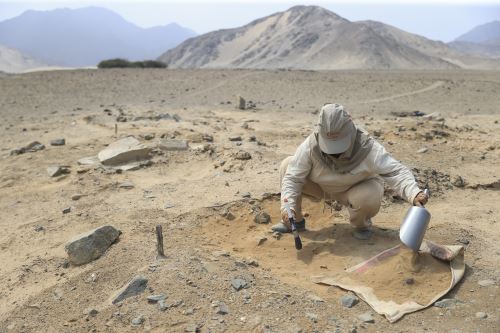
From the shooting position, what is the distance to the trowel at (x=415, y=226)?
314 cm

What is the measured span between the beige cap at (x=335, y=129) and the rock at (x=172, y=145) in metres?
3.46

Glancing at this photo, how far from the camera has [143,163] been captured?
20.5 feet

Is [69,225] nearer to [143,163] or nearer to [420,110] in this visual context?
[143,163]

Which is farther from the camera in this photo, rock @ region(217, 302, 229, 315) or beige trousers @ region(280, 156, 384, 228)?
beige trousers @ region(280, 156, 384, 228)

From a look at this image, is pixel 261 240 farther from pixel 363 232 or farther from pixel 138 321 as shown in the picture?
pixel 138 321

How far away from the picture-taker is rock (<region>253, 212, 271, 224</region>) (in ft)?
14.6

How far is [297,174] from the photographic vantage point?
374 cm

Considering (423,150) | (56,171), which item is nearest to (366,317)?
(423,150)

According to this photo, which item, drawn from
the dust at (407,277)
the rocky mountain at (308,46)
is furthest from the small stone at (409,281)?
the rocky mountain at (308,46)

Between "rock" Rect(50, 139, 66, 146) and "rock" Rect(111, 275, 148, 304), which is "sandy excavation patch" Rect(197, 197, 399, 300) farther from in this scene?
"rock" Rect(50, 139, 66, 146)

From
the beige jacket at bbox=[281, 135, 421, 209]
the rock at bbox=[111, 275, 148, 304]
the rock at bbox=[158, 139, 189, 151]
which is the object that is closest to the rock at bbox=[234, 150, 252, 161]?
the rock at bbox=[158, 139, 189, 151]

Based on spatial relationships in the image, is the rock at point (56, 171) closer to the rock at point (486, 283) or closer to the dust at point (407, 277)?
the dust at point (407, 277)

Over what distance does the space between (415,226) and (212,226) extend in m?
1.81

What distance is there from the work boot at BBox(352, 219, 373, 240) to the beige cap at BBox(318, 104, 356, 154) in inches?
31.5
